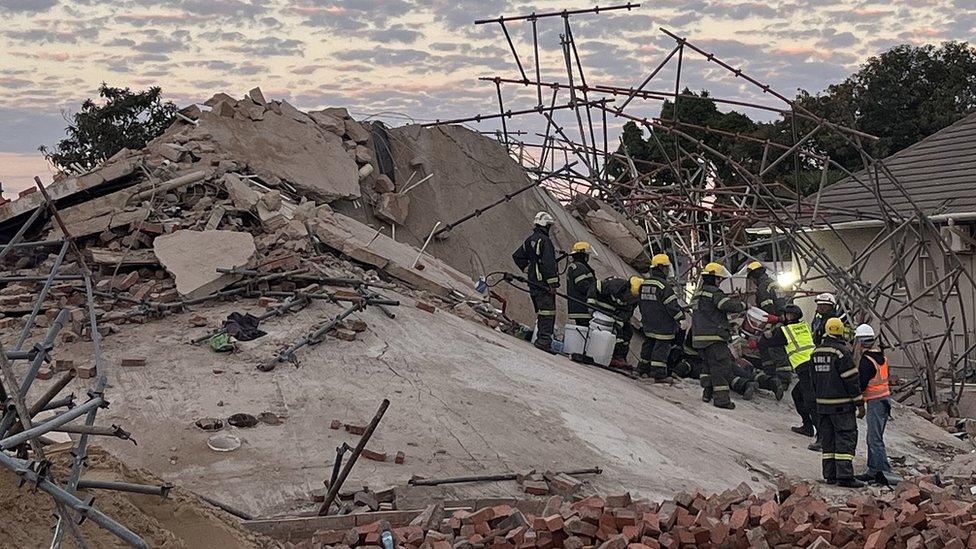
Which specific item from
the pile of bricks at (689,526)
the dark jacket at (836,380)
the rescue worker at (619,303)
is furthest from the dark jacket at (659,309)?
the pile of bricks at (689,526)

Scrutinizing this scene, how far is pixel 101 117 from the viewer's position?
29047 millimetres

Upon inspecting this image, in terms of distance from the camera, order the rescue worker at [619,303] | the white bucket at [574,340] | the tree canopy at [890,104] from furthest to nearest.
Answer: the tree canopy at [890,104] → the rescue worker at [619,303] → the white bucket at [574,340]

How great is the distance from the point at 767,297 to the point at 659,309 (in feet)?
4.85

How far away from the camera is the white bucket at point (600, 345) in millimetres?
15418

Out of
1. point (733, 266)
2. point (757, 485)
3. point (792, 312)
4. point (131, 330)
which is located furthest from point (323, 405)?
point (733, 266)

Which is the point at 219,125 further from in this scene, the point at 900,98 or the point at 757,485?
the point at 900,98

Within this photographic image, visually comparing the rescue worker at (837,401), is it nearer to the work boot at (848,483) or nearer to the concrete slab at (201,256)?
the work boot at (848,483)

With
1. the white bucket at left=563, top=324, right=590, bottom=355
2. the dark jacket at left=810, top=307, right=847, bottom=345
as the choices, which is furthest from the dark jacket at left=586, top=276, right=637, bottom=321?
the dark jacket at left=810, top=307, right=847, bottom=345

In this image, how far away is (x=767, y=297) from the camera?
15406mm

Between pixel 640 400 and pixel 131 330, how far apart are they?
18.6ft

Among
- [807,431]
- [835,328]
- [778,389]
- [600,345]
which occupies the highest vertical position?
[835,328]

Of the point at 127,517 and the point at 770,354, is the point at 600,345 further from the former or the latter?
the point at 127,517

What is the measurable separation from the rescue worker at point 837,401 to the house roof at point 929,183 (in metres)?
9.15

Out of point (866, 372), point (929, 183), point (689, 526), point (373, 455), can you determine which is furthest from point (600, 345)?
point (929, 183)
